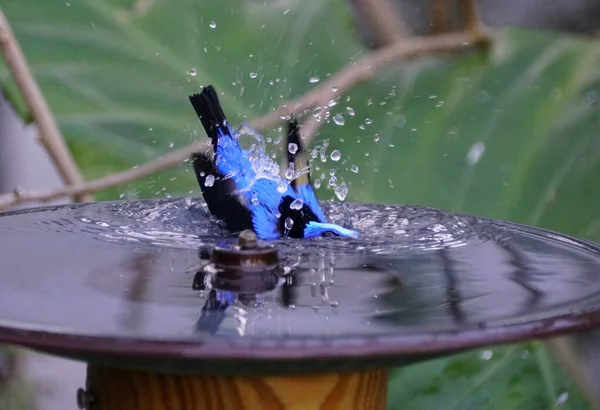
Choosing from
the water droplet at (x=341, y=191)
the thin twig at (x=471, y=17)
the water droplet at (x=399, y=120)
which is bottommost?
the water droplet at (x=341, y=191)

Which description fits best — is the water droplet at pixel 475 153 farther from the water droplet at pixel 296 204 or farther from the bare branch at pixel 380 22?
the water droplet at pixel 296 204

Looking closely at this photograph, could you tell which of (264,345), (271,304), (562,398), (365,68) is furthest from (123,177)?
(264,345)

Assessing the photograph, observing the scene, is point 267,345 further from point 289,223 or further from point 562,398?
point 562,398

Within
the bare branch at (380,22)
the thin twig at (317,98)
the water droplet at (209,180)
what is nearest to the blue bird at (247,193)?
the water droplet at (209,180)

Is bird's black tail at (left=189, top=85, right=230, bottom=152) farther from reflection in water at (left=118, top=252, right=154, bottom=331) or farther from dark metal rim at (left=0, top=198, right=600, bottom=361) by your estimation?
dark metal rim at (left=0, top=198, right=600, bottom=361)

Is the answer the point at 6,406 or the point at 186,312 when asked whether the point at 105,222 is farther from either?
the point at 6,406

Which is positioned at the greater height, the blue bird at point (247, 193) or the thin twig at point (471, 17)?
the thin twig at point (471, 17)
